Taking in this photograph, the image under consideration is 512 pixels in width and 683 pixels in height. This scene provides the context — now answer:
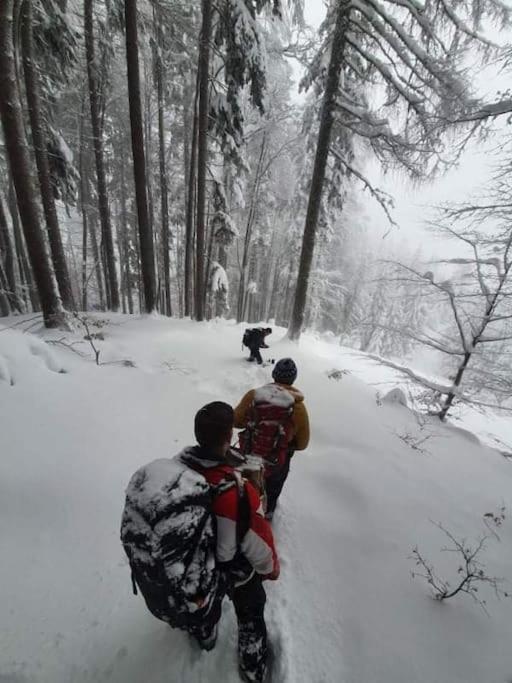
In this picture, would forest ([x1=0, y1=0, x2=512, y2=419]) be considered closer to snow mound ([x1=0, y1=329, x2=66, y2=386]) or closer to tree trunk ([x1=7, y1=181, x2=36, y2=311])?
tree trunk ([x1=7, y1=181, x2=36, y2=311])

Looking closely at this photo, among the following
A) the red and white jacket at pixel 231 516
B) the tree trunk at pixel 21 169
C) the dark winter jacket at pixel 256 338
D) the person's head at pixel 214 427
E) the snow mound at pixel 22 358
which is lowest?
the dark winter jacket at pixel 256 338

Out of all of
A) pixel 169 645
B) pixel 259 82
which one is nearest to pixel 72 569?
pixel 169 645

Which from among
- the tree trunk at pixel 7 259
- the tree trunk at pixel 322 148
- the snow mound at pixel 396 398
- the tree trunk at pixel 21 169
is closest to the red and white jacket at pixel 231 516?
the snow mound at pixel 396 398

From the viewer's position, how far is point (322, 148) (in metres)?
8.25

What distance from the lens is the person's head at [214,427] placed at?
154 centimetres

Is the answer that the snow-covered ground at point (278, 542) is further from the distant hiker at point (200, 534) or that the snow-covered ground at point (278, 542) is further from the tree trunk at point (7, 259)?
the tree trunk at point (7, 259)

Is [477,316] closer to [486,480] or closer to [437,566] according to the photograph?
[486,480]

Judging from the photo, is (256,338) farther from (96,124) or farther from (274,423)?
(96,124)

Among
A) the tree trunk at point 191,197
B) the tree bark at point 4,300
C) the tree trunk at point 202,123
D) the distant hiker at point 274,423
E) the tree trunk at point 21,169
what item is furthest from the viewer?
the tree bark at point 4,300

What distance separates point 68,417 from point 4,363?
102 cm

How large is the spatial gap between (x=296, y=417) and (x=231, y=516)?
1336 millimetres

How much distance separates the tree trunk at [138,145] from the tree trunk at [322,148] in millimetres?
4818

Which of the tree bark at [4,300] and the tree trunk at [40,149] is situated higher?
the tree trunk at [40,149]

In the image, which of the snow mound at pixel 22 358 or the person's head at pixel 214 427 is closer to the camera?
the person's head at pixel 214 427
